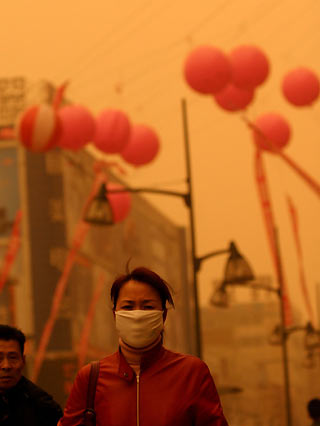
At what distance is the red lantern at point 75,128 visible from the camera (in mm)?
10602

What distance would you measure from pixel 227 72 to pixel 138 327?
7.46 m

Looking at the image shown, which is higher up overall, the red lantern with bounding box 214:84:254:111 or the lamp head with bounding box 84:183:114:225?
the red lantern with bounding box 214:84:254:111

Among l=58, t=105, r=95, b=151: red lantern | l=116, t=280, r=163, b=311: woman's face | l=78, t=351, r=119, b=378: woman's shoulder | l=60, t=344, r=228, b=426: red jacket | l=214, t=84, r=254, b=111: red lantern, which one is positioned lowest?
l=60, t=344, r=228, b=426: red jacket

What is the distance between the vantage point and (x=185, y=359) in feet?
9.91

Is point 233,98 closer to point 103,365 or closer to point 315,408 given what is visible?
point 315,408

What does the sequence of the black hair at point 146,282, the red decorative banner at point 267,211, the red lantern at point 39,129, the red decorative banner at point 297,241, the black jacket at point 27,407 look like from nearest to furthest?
the black hair at point 146,282, the black jacket at point 27,407, the red lantern at point 39,129, the red decorative banner at point 297,241, the red decorative banner at point 267,211

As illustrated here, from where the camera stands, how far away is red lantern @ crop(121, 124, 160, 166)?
36.4ft

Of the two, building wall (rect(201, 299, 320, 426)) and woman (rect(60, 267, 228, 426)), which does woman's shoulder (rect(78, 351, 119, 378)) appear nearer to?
woman (rect(60, 267, 228, 426))

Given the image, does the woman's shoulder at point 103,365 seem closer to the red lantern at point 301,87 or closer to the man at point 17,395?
the man at point 17,395

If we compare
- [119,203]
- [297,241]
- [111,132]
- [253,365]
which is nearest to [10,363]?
[111,132]

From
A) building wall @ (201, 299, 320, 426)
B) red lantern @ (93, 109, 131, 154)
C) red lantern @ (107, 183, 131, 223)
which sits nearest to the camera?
red lantern @ (93, 109, 131, 154)

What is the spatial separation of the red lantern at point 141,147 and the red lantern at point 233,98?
2.79 ft

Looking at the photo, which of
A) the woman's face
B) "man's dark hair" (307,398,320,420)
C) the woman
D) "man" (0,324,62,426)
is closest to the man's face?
"man" (0,324,62,426)

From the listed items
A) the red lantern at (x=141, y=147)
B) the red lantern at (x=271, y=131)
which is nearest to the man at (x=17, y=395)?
the red lantern at (x=141, y=147)
